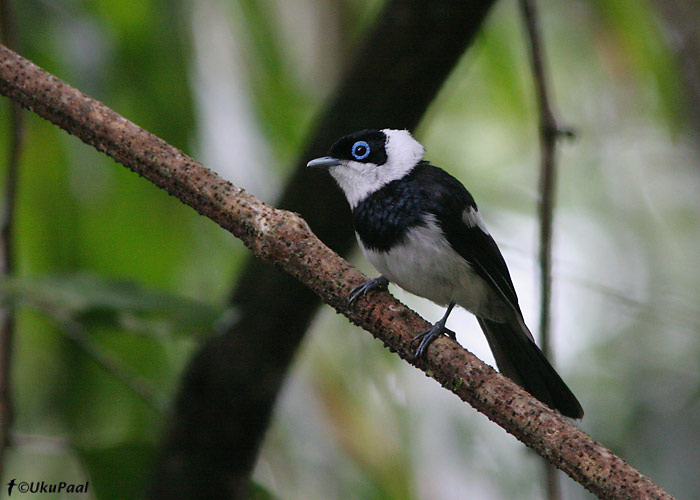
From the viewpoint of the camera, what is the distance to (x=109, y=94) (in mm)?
3512

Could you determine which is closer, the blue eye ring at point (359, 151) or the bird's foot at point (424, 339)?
the bird's foot at point (424, 339)

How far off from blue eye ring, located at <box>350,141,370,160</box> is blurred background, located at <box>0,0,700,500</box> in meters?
0.78

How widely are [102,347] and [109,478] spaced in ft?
2.21

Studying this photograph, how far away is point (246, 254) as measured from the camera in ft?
12.6

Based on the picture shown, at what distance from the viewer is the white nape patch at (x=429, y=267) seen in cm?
265

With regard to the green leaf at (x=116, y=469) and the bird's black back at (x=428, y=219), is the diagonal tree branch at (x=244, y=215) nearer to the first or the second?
the bird's black back at (x=428, y=219)

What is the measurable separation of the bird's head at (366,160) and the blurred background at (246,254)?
2.15 feet

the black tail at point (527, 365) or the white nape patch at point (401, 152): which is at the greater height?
the white nape patch at point (401, 152)

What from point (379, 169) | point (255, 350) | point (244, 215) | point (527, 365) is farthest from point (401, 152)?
point (244, 215)

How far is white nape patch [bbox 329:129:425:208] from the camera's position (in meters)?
2.88

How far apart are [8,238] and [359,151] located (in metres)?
1.33

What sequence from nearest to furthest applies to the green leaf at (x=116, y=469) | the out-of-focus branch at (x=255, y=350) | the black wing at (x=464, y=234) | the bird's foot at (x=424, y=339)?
the bird's foot at (x=424, y=339), the black wing at (x=464, y=234), the green leaf at (x=116, y=469), the out-of-focus branch at (x=255, y=350)

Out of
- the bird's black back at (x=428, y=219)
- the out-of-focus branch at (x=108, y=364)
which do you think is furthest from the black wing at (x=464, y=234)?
the out-of-focus branch at (x=108, y=364)

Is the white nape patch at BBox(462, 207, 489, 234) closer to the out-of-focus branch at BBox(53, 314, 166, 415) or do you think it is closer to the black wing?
the black wing
